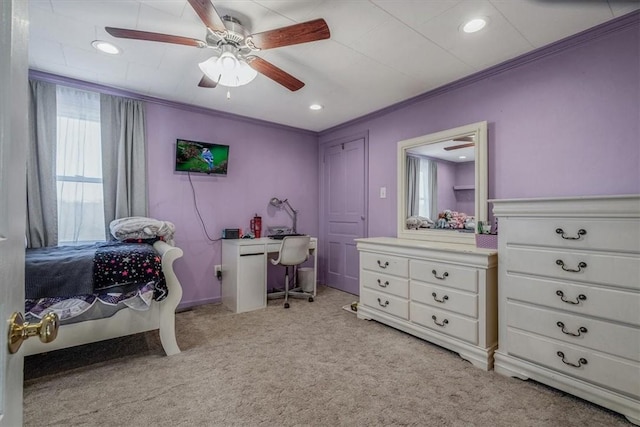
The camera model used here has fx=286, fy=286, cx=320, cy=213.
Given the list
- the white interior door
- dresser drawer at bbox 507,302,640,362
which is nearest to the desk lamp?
dresser drawer at bbox 507,302,640,362

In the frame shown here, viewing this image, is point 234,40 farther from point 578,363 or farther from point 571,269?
point 578,363

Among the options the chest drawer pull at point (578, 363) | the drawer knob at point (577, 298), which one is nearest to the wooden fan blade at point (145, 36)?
the drawer knob at point (577, 298)

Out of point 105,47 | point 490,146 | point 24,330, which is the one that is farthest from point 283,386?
point 105,47

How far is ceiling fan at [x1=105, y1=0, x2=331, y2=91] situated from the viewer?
5.20ft

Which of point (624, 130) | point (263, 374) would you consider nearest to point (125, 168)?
point (263, 374)

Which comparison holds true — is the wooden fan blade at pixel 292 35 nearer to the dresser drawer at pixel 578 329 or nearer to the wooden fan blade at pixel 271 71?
the wooden fan blade at pixel 271 71

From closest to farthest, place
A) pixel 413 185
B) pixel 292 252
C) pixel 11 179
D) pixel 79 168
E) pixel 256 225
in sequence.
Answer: pixel 11 179 < pixel 79 168 < pixel 413 185 < pixel 292 252 < pixel 256 225

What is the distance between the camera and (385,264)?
8.99 ft

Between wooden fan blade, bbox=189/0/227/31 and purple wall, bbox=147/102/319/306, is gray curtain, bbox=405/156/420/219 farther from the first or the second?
wooden fan blade, bbox=189/0/227/31

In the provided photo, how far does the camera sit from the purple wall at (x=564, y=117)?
187cm

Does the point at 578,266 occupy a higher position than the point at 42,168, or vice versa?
the point at 42,168

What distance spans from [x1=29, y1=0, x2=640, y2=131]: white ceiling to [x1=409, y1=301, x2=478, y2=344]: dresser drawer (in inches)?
81.1

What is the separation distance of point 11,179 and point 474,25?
8.02 ft

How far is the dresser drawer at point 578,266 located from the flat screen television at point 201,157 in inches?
123
